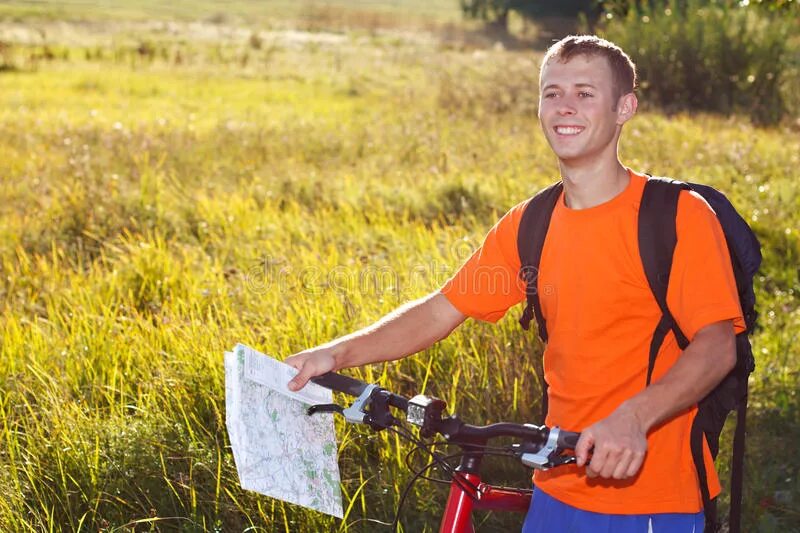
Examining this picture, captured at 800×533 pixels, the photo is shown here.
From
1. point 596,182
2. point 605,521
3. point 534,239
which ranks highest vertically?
point 596,182

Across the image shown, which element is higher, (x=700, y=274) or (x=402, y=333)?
(x=700, y=274)

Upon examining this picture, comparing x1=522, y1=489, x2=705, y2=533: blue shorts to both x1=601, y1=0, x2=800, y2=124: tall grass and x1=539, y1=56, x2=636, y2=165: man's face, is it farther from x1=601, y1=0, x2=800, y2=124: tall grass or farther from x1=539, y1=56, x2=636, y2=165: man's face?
x1=601, y1=0, x2=800, y2=124: tall grass

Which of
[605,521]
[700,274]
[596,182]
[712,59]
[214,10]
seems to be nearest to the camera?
[700,274]

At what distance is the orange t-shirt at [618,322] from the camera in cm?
251

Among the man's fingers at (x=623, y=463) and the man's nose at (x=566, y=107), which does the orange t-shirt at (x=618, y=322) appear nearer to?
the man's nose at (x=566, y=107)

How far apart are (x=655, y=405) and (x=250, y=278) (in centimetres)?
423

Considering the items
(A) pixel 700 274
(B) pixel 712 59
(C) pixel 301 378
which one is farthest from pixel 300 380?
(B) pixel 712 59

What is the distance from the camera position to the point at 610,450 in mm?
2031

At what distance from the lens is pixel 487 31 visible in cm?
5372

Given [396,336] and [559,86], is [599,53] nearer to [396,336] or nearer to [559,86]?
[559,86]

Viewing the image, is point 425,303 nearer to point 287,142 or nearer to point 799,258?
point 799,258

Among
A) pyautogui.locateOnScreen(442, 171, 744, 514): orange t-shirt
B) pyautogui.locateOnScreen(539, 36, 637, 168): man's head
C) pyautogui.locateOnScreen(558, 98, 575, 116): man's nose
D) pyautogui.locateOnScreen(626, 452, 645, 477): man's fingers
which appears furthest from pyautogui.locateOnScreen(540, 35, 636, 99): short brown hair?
pyautogui.locateOnScreen(626, 452, 645, 477): man's fingers

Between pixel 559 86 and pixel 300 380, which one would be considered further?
pixel 559 86

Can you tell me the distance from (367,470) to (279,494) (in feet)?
7.01
